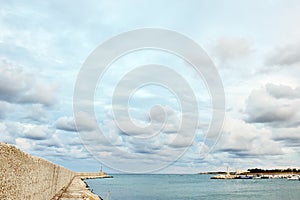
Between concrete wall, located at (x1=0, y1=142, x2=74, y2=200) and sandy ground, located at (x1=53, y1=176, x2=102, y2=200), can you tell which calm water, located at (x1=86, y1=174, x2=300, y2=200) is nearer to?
sandy ground, located at (x1=53, y1=176, x2=102, y2=200)

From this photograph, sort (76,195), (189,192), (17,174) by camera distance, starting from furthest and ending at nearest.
A: 1. (189,192)
2. (76,195)
3. (17,174)

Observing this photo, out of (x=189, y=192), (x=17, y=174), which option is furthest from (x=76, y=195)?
(x=189, y=192)

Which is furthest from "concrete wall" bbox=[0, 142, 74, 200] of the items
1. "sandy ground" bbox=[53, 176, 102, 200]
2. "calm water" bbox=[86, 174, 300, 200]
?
"calm water" bbox=[86, 174, 300, 200]

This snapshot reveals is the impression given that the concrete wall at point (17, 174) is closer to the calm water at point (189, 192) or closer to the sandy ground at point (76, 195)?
the sandy ground at point (76, 195)

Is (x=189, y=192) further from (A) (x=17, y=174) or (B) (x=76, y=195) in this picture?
(A) (x=17, y=174)

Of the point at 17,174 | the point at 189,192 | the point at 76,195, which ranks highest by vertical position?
the point at 189,192

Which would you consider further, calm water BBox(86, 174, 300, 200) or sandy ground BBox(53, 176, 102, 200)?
calm water BBox(86, 174, 300, 200)

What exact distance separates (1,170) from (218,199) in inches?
2060

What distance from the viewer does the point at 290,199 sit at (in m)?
57.5

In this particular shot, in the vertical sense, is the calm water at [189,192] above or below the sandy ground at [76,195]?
above

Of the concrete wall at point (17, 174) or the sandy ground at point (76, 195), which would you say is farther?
the sandy ground at point (76, 195)

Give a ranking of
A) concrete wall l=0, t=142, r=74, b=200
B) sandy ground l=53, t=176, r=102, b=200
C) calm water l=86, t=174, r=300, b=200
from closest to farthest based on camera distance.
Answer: concrete wall l=0, t=142, r=74, b=200, sandy ground l=53, t=176, r=102, b=200, calm water l=86, t=174, r=300, b=200

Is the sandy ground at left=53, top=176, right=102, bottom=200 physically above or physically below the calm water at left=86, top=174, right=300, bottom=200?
below

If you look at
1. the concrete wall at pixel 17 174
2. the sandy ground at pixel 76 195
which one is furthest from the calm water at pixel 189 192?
the concrete wall at pixel 17 174
